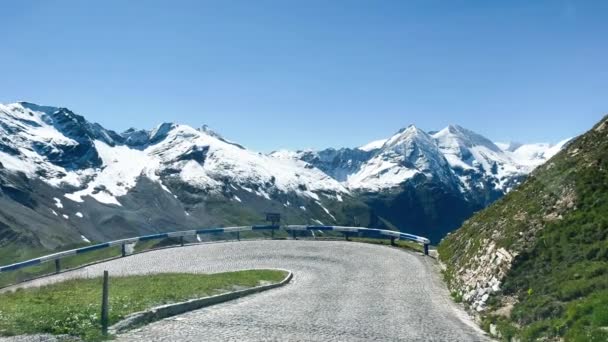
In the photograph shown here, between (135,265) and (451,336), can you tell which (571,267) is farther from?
(135,265)

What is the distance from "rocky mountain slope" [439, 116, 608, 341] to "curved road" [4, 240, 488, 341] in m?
1.75

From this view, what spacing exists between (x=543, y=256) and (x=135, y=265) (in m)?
32.7

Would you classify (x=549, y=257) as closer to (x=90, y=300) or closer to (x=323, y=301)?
(x=323, y=301)

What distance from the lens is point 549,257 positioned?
23938 millimetres

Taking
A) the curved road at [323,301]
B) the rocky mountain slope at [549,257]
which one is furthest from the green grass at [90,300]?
the rocky mountain slope at [549,257]

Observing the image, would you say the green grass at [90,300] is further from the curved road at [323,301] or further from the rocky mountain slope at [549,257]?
the rocky mountain slope at [549,257]

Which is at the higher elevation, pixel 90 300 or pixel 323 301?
pixel 90 300

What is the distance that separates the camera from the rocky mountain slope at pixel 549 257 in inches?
746

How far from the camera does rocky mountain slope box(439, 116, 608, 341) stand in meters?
18.9

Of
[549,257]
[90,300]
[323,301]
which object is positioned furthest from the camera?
[323,301]

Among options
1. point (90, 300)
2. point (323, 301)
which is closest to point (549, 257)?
point (323, 301)

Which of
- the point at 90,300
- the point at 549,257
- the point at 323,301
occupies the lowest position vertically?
the point at 323,301

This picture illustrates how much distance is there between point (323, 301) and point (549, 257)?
10867 millimetres

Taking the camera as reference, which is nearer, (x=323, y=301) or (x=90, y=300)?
(x=90, y=300)
